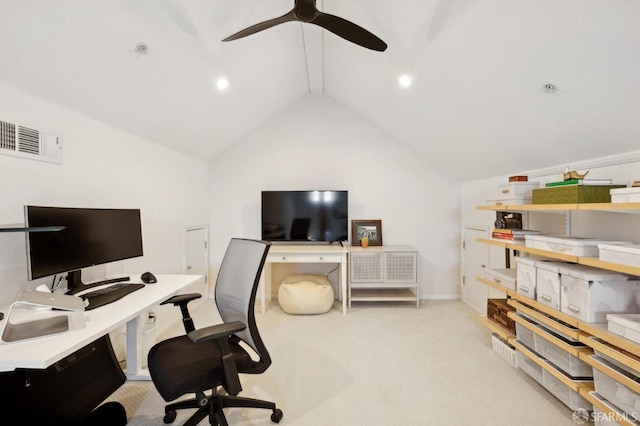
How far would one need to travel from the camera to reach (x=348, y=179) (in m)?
4.04

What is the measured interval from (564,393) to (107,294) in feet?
8.99

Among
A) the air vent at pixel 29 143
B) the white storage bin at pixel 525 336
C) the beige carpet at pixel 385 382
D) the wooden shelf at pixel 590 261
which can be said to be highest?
the air vent at pixel 29 143

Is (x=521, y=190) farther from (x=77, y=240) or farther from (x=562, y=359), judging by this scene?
(x=77, y=240)

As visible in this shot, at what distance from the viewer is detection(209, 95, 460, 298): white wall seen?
13.1ft

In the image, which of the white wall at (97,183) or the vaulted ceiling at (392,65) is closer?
the vaulted ceiling at (392,65)

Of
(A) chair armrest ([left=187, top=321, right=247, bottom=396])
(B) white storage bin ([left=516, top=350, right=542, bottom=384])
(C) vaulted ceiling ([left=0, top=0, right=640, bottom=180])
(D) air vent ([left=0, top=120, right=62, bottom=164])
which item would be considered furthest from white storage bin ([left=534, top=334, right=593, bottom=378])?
(D) air vent ([left=0, top=120, right=62, bottom=164])

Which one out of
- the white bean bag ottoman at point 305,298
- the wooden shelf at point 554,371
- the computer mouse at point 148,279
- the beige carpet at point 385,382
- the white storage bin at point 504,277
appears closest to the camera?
the wooden shelf at point 554,371

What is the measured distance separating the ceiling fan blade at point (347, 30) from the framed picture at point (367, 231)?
2.39 meters

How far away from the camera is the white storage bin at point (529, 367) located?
200 cm

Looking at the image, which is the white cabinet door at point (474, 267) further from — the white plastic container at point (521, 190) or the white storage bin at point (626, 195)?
the white storage bin at point (626, 195)

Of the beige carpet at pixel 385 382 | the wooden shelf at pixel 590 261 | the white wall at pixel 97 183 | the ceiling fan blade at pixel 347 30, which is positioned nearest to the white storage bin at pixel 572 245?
the wooden shelf at pixel 590 261

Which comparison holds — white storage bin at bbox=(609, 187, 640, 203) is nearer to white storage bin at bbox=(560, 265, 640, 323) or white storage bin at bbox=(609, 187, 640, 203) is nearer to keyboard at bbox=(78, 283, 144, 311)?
white storage bin at bbox=(560, 265, 640, 323)

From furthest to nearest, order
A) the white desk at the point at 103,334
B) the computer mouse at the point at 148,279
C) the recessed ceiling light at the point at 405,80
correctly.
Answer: the recessed ceiling light at the point at 405,80, the computer mouse at the point at 148,279, the white desk at the point at 103,334

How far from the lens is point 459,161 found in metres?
3.42
